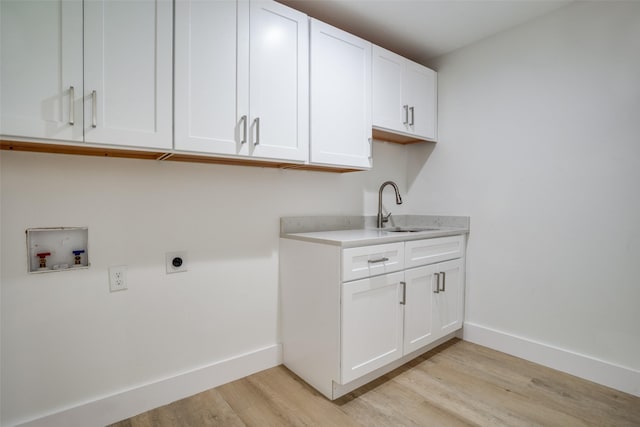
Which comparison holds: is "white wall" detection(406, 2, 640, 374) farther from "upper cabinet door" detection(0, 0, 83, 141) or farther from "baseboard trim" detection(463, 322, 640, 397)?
"upper cabinet door" detection(0, 0, 83, 141)

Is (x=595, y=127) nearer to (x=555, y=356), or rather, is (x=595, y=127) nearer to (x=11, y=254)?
(x=555, y=356)

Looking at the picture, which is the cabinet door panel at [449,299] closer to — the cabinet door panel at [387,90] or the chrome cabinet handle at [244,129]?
the cabinet door panel at [387,90]

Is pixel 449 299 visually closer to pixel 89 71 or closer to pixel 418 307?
pixel 418 307

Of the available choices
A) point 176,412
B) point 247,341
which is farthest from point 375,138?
point 176,412

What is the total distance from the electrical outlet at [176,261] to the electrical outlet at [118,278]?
0.66 ft

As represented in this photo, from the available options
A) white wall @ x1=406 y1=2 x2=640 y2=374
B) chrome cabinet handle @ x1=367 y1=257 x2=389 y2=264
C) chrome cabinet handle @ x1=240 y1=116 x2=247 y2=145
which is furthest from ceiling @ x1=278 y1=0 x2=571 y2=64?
chrome cabinet handle @ x1=367 y1=257 x2=389 y2=264

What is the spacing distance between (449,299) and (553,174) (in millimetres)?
1073

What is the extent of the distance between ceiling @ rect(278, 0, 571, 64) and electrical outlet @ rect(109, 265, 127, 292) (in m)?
1.76

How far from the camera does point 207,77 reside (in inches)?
58.6

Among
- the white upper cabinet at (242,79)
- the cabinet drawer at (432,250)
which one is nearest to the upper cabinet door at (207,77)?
the white upper cabinet at (242,79)

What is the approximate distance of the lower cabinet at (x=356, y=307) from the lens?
1.67 metres

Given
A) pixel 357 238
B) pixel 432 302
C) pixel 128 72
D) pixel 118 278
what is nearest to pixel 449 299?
pixel 432 302

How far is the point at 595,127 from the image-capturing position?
1.90m

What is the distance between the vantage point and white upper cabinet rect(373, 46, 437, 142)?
2.18 m
